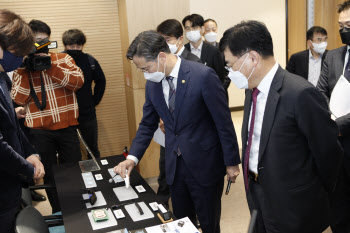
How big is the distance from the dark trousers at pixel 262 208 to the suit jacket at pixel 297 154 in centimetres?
3

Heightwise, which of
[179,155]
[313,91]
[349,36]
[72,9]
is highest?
[72,9]

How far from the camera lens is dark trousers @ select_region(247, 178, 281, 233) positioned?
183 cm

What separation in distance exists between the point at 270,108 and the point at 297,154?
0.85ft

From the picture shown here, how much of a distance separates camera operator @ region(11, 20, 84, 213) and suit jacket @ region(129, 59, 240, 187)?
1159 millimetres

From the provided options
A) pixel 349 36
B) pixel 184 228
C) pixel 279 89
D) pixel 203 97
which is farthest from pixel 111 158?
pixel 349 36

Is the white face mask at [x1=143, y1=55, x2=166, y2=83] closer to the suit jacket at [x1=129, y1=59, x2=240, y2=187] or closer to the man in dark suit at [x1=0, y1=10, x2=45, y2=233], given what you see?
the suit jacket at [x1=129, y1=59, x2=240, y2=187]

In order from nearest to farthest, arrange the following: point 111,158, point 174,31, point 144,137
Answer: point 144,137 < point 111,158 < point 174,31

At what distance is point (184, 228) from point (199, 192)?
2.16 ft

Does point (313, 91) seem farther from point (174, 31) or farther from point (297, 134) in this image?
point (174, 31)

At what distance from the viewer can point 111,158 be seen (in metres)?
2.91

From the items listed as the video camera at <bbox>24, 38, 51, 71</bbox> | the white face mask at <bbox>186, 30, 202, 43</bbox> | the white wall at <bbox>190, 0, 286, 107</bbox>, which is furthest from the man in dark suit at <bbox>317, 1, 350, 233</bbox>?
the white wall at <bbox>190, 0, 286, 107</bbox>

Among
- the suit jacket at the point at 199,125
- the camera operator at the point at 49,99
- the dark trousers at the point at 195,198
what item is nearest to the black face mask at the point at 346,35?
the suit jacket at the point at 199,125

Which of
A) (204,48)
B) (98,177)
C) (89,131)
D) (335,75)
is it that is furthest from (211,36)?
(98,177)

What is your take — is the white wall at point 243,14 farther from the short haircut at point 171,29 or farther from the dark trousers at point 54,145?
the dark trousers at point 54,145
